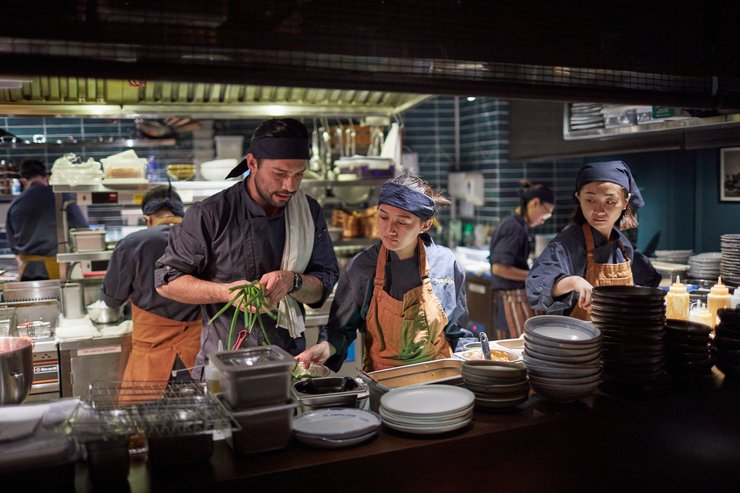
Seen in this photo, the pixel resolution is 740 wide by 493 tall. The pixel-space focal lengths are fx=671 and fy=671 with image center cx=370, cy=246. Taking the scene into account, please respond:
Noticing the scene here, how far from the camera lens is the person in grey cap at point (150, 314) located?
164 inches

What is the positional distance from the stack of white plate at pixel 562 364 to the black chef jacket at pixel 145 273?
8.35 feet

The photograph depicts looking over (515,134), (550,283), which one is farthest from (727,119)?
(515,134)

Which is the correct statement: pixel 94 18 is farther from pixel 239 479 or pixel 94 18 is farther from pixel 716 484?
pixel 716 484

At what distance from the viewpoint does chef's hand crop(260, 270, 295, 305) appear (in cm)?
262

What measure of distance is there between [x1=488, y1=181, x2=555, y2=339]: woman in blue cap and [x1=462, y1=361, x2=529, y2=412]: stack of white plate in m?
3.59

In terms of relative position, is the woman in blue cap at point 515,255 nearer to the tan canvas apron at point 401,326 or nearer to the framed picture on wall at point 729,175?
the framed picture on wall at point 729,175

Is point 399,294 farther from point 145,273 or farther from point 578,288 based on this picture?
point 145,273

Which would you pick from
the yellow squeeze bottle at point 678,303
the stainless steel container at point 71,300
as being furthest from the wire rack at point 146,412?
the stainless steel container at point 71,300

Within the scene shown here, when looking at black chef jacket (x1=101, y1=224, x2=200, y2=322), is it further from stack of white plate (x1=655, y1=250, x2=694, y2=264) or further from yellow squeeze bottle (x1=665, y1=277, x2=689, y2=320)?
stack of white plate (x1=655, y1=250, x2=694, y2=264)

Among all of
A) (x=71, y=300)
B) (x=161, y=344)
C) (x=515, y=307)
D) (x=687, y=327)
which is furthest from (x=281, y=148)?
(x=515, y=307)

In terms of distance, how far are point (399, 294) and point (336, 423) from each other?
3.61 feet

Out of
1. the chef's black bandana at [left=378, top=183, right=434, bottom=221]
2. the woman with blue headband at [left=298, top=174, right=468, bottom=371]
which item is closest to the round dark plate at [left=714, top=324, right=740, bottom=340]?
the woman with blue headband at [left=298, top=174, right=468, bottom=371]

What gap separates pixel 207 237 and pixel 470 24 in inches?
58.0

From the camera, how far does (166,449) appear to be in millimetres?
1720
